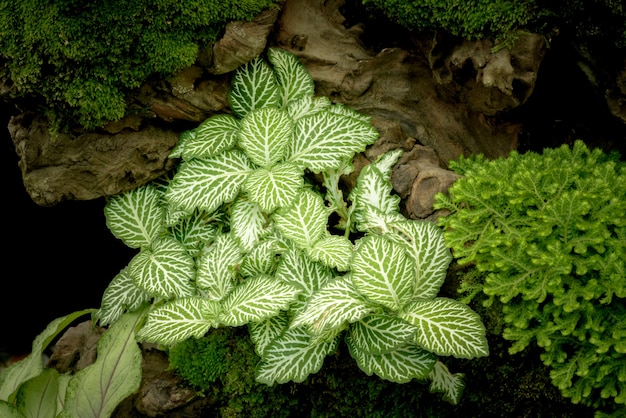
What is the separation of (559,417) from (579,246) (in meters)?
0.75

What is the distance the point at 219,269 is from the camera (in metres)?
2.59

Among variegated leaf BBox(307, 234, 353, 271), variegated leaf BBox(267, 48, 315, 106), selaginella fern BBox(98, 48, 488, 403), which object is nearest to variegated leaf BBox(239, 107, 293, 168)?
selaginella fern BBox(98, 48, 488, 403)

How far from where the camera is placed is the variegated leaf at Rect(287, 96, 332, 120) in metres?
2.82

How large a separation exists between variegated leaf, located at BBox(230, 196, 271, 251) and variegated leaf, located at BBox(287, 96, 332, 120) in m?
0.55

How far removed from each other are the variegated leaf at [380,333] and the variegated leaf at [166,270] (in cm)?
91

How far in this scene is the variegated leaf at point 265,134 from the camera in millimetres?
2643

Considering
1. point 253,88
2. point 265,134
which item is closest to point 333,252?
point 265,134

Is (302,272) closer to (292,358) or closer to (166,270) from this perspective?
(292,358)

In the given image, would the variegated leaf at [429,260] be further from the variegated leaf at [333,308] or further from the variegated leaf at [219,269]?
the variegated leaf at [219,269]

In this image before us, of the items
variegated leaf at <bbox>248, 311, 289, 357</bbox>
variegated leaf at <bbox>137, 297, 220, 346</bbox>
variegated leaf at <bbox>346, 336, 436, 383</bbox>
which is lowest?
variegated leaf at <bbox>137, 297, 220, 346</bbox>

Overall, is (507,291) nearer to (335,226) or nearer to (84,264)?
(335,226)

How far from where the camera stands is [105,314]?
112 inches

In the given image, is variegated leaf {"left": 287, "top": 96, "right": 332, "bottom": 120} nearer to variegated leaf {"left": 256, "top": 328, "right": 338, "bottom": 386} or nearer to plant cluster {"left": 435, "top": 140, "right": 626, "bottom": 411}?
plant cluster {"left": 435, "top": 140, "right": 626, "bottom": 411}

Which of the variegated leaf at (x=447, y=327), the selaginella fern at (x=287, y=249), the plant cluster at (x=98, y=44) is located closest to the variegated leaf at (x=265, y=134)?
the selaginella fern at (x=287, y=249)
